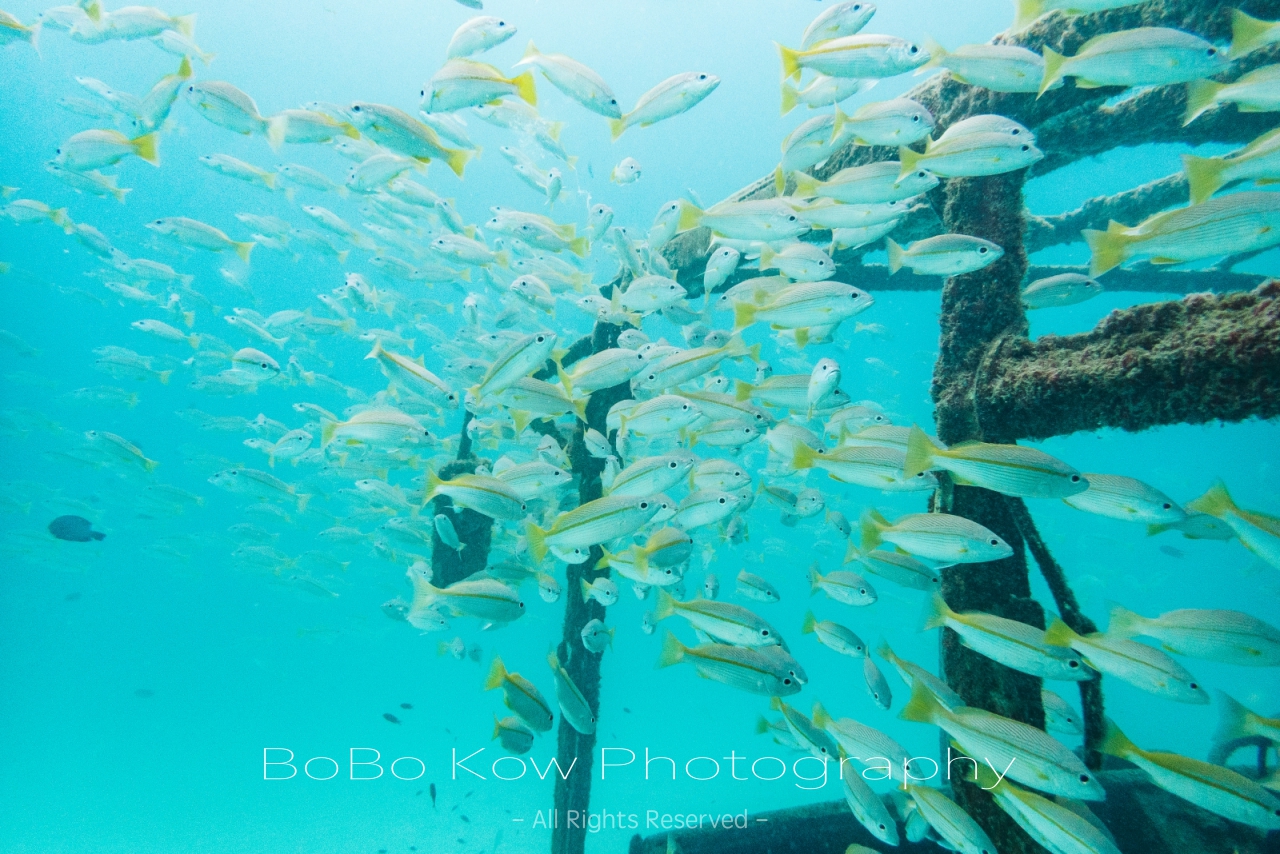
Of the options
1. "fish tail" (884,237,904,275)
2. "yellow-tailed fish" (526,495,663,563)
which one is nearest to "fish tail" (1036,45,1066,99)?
"fish tail" (884,237,904,275)

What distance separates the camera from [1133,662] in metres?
2.79

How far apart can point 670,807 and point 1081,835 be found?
29.9 metres

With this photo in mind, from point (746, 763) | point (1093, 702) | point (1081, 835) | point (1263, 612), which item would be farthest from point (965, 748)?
point (1263, 612)

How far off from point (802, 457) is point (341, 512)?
176ft

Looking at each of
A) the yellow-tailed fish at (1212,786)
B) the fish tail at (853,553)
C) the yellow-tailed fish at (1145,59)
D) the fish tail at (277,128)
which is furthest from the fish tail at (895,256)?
the fish tail at (277,128)

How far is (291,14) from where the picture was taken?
31.4m

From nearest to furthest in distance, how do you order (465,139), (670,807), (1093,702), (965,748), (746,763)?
1. (965,748)
2. (1093,702)
3. (465,139)
4. (670,807)
5. (746,763)

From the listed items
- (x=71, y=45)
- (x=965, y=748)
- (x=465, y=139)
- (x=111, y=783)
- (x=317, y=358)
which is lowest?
(x=111, y=783)

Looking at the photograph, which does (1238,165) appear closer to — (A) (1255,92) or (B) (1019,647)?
(A) (1255,92)

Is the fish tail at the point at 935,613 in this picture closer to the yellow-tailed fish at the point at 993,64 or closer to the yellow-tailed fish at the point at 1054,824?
the yellow-tailed fish at the point at 1054,824

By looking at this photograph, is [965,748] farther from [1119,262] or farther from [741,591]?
[1119,262]

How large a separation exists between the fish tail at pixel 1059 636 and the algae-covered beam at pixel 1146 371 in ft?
3.83

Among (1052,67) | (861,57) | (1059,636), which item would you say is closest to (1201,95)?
(1052,67)

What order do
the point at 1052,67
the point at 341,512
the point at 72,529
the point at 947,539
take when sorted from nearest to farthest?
the point at 947,539
the point at 1052,67
the point at 72,529
the point at 341,512
